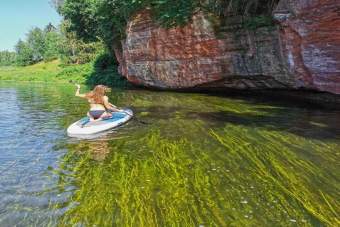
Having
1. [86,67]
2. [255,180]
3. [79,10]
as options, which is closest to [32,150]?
[255,180]

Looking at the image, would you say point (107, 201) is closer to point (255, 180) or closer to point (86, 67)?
point (255, 180)

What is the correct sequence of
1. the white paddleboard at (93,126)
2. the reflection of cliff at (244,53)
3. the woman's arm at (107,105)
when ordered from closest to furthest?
the white paddleboard at (93,126) → the woman's arm at (107,105) → the reflection of cliff at (244,53)

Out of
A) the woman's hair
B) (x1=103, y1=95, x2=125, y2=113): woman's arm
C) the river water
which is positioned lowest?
the river water

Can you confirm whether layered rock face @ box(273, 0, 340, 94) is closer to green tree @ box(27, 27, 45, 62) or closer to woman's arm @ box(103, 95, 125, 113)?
woman's arm @ box(103, 95, 125, 113)

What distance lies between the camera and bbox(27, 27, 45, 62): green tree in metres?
72.8

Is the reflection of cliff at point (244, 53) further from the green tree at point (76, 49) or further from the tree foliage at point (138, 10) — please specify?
the green tree at point (76, 49)

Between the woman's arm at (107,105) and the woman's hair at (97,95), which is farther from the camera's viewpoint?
the woman's arm at (107,105)

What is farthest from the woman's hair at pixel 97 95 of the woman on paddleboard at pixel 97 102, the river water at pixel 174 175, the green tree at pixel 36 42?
the green tree at pixel 36 42

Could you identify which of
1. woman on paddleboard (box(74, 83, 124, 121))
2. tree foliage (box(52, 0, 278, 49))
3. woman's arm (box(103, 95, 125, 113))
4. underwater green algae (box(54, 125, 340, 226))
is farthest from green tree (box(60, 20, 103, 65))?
underwater green algae (box(54, 125, 340, 226))

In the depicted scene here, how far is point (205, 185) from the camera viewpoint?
13.4 feet

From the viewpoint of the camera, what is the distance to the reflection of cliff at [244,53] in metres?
9.38

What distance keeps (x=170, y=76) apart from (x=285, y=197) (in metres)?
13.6

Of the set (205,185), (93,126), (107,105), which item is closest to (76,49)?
(107,105)

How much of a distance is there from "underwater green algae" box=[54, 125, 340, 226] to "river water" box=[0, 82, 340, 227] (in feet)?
0.04
